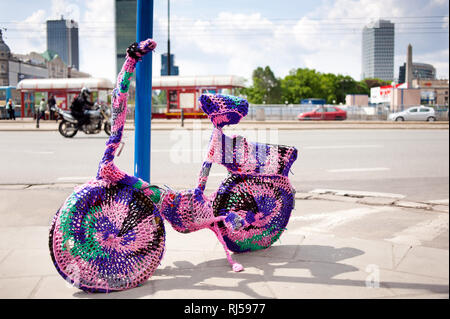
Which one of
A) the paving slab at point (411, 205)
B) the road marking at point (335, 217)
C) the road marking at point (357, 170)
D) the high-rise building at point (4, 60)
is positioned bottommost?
the road marking at point (335, 217)

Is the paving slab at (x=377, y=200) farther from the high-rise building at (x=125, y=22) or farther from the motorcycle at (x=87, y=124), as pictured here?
the motorcycle at (x=87, y=124)

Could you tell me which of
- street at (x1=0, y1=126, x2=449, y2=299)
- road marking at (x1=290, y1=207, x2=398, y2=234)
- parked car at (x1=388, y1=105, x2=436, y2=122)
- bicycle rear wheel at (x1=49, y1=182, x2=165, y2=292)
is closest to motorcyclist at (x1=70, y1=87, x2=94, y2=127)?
street at (x1=0, y1=126, x2=449, y2=299)

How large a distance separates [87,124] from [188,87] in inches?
652

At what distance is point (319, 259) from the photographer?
11.8 ft

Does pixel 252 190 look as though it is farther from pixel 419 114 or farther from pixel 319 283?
pixel 419 114

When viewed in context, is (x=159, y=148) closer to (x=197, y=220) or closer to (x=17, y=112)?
(x=17, y=112)

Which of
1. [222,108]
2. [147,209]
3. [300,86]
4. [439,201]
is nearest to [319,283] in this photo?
[147,209]

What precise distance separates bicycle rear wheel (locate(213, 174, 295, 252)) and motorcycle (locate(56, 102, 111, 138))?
Result: 13.3m

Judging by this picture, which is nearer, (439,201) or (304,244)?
(304,244)

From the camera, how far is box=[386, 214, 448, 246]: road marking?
4.22m

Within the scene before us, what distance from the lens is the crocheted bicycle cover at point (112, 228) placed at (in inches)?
108

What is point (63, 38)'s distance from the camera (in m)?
4.33

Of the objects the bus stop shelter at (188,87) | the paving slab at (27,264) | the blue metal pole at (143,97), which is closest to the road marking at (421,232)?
the blue metal pole at (143,97)

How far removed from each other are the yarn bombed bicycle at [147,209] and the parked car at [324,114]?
115 ft
